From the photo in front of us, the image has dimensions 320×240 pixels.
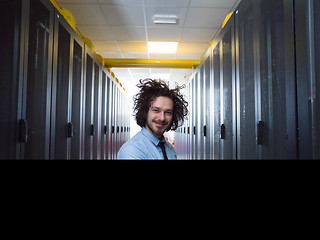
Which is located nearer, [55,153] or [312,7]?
[312,7]

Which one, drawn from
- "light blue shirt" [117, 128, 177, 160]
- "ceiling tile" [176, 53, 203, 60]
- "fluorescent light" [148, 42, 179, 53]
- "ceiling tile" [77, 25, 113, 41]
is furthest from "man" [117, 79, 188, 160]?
"ceiling tile" [176, 53, 203, 60]

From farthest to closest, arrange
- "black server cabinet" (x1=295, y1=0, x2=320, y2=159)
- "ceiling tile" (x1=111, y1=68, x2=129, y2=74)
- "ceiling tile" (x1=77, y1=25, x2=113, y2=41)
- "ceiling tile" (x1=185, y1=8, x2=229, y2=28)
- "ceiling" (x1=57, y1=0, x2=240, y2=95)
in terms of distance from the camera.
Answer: "ceiling tile" (x1=111, y1=68, x2=129, y2=74) → "ceiling tile" (x1=77, y1=25, x2=113, y2=41) → "ceiling tile" (x1=185, y1=8, x2=229, y2=28) → "ceiling" (x1=57, y1=0, x2=240, y2=95) → "black server cabinet" (x1=295, y1=0, x2=320, y2=159)

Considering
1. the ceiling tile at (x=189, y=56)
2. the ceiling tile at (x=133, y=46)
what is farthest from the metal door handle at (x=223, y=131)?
the ceiling tile at (x=189, y=56)

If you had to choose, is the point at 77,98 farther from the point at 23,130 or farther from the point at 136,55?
the point at 136,55

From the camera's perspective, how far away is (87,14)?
3559mm

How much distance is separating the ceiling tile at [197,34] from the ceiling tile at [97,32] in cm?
140

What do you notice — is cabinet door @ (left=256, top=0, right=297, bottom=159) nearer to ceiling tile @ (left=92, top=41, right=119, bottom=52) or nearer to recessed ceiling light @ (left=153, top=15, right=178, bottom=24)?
recessed ceiling light @ (left=153, top=15, right=178, bottom=24)

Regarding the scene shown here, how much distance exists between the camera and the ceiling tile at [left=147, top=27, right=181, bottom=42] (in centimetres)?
407

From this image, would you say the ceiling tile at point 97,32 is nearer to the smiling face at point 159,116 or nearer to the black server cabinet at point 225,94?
the black server cabinet at point 225,94

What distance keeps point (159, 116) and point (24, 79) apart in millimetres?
875

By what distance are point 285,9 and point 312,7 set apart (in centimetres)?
17

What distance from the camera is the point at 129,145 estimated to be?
1421 mm

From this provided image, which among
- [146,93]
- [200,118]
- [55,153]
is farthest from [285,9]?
[200,118]
